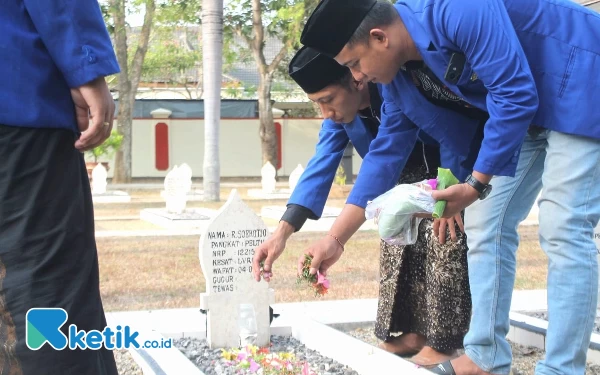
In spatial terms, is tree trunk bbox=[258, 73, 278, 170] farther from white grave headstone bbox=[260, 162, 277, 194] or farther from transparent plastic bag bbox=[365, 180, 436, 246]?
transparent plastic bag bbox=[365, 180, 436, 246]

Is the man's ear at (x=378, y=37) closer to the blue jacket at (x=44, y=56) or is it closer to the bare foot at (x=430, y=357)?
the blue jacket at (x=44, y=56)

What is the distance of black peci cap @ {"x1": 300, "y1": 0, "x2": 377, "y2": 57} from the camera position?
3.04 meters

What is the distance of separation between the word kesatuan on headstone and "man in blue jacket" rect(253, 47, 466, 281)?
59 cm

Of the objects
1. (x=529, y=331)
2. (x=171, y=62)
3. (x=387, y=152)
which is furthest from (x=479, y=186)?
(x=171, y=62)

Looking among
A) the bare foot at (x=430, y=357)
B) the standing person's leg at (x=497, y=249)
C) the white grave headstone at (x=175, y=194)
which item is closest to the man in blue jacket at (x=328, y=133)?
the standing person's leg at (x=497, y=249)

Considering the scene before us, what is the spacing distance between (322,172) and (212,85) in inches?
549

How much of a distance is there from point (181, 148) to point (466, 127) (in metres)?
26.7

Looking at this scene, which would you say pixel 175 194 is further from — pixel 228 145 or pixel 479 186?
pixel 228 145

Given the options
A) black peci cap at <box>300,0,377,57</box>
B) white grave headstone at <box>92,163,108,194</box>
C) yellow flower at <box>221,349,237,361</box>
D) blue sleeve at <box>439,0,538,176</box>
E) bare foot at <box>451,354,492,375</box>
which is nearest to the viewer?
blue sleeve at <box>439,0,538,176</box>

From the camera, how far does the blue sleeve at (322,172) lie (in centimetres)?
386

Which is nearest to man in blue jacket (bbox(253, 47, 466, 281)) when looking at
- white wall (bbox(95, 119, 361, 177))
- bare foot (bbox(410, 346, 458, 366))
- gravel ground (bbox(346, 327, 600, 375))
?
bare foot (bbox(410, 346, 458, 366))

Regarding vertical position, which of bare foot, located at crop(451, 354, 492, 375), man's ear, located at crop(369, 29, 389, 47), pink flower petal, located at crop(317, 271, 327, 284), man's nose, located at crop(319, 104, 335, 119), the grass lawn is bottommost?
the grass lawn

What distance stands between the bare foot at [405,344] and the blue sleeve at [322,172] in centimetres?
88

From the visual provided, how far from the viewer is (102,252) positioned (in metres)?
9.42
